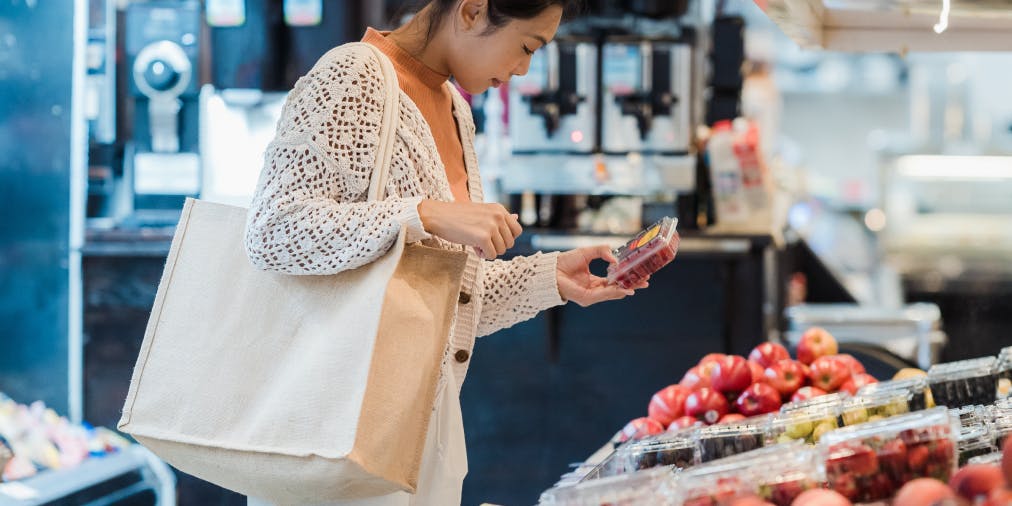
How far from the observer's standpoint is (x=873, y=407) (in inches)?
81.5

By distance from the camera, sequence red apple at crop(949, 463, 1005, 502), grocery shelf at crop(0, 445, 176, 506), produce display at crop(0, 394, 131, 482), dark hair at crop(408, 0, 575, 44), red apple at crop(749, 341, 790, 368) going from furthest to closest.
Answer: produce display at crop(0, 394, 131, 482) → grocery shelf at crop(0, 445, 176, 506) → red apple at crop(749, 341, 790, 368) → dark hair at crop(408, 0, 575, 44) → red apple at crop(949, 463, 1005, 502)

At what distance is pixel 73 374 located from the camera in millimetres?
4867

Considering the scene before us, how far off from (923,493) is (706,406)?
1.14 meters

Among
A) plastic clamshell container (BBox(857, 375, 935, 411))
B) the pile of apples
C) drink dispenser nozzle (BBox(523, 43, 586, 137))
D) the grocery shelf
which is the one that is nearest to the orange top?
the pile of apples

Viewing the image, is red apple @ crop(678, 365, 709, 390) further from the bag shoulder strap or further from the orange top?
the bag shoulder strap

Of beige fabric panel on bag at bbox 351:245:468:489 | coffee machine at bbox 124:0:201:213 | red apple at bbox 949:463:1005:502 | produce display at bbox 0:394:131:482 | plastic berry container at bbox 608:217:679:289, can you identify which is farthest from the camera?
coffee machine at bbox 124:0:201:213

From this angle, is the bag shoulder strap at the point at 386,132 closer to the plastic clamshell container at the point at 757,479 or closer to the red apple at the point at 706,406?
the plastic clamshell container at the point at 757,479

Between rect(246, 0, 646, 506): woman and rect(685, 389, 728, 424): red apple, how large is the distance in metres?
0.44

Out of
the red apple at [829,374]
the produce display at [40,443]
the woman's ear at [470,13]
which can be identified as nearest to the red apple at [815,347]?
the red apple at [829,374]

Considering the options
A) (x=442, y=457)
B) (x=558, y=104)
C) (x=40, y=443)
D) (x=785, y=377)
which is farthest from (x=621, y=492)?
(x=558, y=104)

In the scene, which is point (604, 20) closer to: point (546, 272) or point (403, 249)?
point (546, 272)

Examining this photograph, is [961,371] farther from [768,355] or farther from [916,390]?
[768,355]

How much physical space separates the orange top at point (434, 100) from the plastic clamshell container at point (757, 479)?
714mm

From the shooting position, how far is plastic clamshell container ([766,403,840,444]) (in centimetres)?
193
